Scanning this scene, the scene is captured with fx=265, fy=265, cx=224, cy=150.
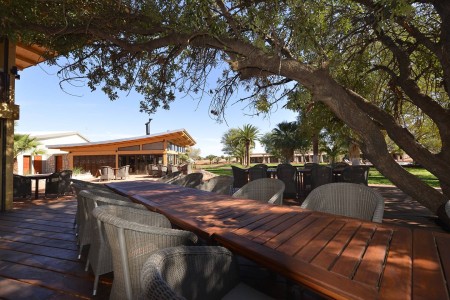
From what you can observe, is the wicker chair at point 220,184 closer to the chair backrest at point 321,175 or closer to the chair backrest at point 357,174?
the chair backrest at point 321,175

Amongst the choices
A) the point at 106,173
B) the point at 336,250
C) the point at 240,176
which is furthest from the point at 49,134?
the point at 336,250

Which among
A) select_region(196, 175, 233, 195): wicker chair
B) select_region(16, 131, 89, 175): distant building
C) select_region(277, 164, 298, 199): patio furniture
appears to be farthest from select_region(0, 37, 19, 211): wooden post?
select_region(16, 131, 89, 175): distant building

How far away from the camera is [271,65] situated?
322cm

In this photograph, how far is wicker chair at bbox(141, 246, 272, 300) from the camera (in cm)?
86

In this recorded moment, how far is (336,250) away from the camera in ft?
4.50

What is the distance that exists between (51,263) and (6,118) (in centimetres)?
482

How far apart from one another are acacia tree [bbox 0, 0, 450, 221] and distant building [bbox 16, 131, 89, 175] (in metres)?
19.5

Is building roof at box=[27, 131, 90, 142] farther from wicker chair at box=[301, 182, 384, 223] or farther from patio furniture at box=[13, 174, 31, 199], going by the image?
wicker chair at box=[301, 182, 384, 223]

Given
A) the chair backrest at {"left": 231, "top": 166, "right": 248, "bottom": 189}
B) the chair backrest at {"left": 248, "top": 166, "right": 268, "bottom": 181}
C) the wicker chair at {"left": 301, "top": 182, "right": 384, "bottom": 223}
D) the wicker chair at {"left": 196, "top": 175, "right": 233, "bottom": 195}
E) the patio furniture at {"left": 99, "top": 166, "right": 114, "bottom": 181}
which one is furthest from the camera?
the patio furniture at {"left": 99, "top": 166, "right": 114, "bottom": 181}

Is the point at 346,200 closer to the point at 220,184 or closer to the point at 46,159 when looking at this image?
the point at 220,184

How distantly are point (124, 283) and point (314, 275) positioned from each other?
115cm

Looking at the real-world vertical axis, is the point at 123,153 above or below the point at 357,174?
above

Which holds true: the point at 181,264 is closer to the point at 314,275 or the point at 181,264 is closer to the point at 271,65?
the point at 314,275

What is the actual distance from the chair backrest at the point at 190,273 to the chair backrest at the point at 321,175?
20.6ft
